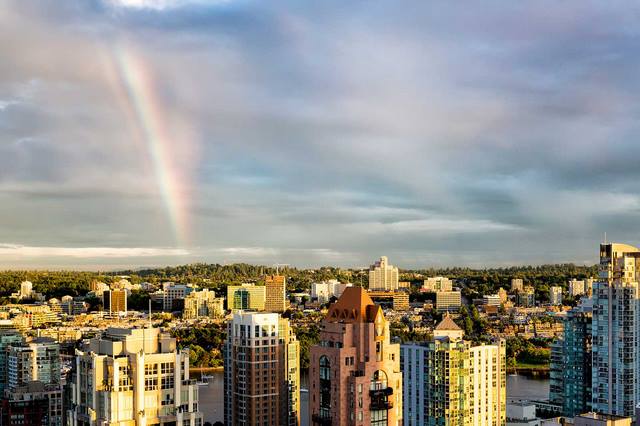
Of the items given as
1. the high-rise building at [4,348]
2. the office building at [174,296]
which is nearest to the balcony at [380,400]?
the high-rise building at [4,348]

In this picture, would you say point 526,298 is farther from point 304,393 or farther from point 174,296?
point 304,393

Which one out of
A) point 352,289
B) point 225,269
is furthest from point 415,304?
point 352,289

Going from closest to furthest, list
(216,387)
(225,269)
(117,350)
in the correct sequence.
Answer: (117,350)
(216,387)
(225,269)

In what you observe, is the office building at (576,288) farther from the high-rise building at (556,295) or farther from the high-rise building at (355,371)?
the high-rise building at (355,371)

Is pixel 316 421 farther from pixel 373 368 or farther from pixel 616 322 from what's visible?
pixel 616 322

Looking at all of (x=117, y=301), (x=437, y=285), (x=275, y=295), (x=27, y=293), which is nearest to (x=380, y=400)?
(x=117, y=301)

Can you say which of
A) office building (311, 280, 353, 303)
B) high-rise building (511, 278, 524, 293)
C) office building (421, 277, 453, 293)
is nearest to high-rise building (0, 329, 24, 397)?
office building (311, 280, 353, 303)

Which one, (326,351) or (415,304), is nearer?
(326,351)
